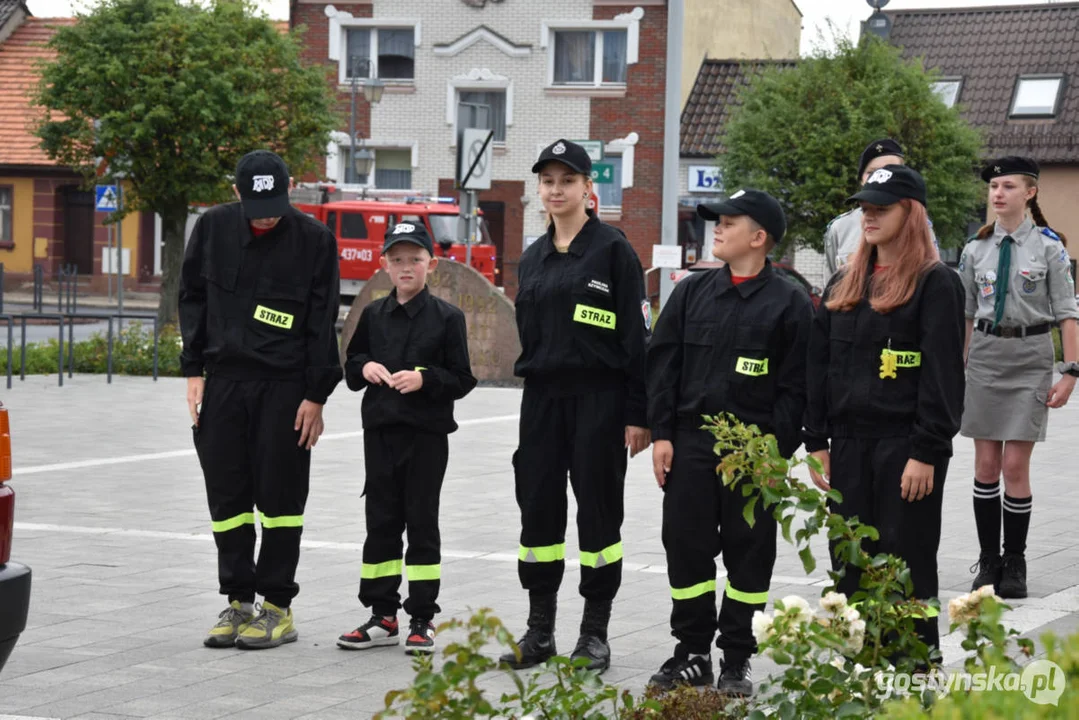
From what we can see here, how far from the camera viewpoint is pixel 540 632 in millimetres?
6492

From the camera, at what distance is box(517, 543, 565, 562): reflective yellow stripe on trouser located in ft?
21.4

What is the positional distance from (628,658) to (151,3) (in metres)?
28.6

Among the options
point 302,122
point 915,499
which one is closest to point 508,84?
point 302,122

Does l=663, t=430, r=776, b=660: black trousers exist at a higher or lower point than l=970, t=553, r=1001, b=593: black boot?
higher

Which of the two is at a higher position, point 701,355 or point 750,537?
point 701,355

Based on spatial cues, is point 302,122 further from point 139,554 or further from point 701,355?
point 701,355

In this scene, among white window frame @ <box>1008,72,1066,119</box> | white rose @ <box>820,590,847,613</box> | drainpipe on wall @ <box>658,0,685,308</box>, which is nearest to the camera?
white rose @ <box>820,590,847,613</box>

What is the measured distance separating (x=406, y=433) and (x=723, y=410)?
4.90ft

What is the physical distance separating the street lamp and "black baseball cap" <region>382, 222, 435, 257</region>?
32.2 m

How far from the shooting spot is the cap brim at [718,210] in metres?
6.11

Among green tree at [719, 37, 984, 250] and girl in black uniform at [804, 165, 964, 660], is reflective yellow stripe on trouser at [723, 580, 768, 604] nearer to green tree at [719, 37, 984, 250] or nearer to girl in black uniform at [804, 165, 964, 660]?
girl in black uniform at [804, 165, 964, 660]

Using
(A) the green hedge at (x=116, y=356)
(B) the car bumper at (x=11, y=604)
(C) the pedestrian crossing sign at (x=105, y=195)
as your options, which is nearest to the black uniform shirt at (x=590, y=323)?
(B) the car bumper at (x=11, y=604)

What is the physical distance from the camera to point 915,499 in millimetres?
5602

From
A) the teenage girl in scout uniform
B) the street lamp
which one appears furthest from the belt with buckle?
the street lamp
